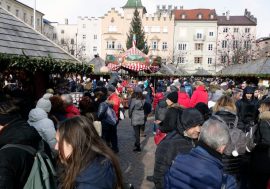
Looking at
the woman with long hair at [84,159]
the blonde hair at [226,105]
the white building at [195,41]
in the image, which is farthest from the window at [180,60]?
the woman with long hair at [84,159]

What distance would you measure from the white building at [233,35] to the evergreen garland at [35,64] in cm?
6264

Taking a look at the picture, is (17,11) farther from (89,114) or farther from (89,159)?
(89,159)

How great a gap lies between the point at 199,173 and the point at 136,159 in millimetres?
6605

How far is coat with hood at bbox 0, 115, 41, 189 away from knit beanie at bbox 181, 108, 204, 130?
1.66 metres

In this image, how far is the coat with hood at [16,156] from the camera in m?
2.60

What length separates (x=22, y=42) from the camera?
7719mm

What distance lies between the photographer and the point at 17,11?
63.6 m

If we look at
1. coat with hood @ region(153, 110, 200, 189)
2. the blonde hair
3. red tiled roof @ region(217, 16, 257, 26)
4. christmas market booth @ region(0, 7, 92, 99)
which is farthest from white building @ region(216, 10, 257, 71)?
coat with hood @ region(153, 110, 200, 189)

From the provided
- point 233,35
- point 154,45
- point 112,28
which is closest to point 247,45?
point 233,35

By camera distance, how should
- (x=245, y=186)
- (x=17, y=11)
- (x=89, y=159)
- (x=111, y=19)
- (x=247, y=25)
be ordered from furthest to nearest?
(x=247, y=25) → (x=111, y=19) → (x=17, y=11) → (x=245, y=186) → (x=89, y=159)

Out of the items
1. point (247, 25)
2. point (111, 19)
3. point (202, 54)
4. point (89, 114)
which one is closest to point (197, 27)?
point (202, 54)

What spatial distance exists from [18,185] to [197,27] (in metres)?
78.8

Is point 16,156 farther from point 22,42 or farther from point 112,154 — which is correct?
point 22,42

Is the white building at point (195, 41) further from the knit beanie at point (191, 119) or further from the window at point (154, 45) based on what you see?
the knit beanie at point (191, 119)
